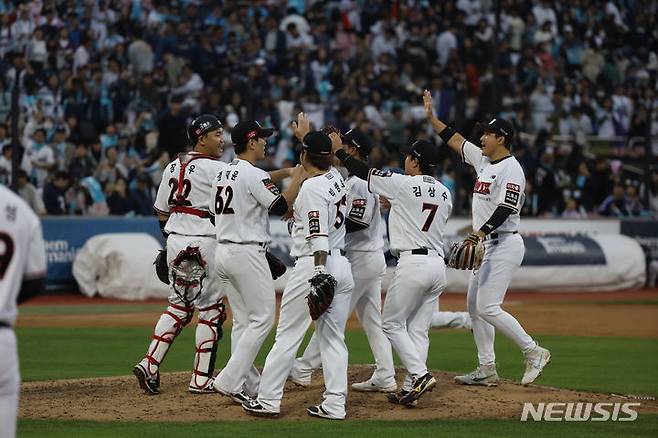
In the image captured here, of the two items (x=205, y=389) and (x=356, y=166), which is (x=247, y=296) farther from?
(x=356, y=166)

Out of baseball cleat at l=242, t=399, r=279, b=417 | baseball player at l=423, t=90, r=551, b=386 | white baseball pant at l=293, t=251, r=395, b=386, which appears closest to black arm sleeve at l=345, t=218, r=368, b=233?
white baseball pant at l=293, t=251, r=395, b=386

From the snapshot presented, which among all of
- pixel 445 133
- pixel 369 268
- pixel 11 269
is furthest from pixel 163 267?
pixel 11 269

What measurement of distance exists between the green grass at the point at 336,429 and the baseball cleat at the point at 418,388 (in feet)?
1.30

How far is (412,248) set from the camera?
9602mm

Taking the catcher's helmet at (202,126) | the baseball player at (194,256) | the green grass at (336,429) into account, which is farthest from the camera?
the catcher's helmet at (202,126)

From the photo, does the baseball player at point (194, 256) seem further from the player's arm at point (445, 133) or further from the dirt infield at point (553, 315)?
the dirt infield at point (553, 315)

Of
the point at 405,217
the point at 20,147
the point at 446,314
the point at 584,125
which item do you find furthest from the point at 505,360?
the point at 584,125

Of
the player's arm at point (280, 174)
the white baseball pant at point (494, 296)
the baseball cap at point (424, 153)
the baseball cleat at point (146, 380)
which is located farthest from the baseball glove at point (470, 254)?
the baseball cleat at point (146, 380)

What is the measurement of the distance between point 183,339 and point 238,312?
19.2 feet

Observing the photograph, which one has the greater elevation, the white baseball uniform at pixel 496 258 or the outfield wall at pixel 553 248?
the white baseball uniform at pixel 496 258

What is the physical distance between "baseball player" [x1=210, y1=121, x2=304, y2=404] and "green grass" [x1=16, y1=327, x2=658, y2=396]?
299 cm

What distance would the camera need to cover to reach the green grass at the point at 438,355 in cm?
1150

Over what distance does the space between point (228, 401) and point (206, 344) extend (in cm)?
63

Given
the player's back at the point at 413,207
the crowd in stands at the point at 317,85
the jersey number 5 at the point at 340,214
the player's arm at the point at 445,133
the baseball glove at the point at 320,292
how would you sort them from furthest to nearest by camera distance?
the crowd in stands at the point at 317,85, the player's arm at the point at 445,133, the player's back at the point at 413,207, the jersey number 5 at the point at 340,214, the baseball glove at the point at 320,292
